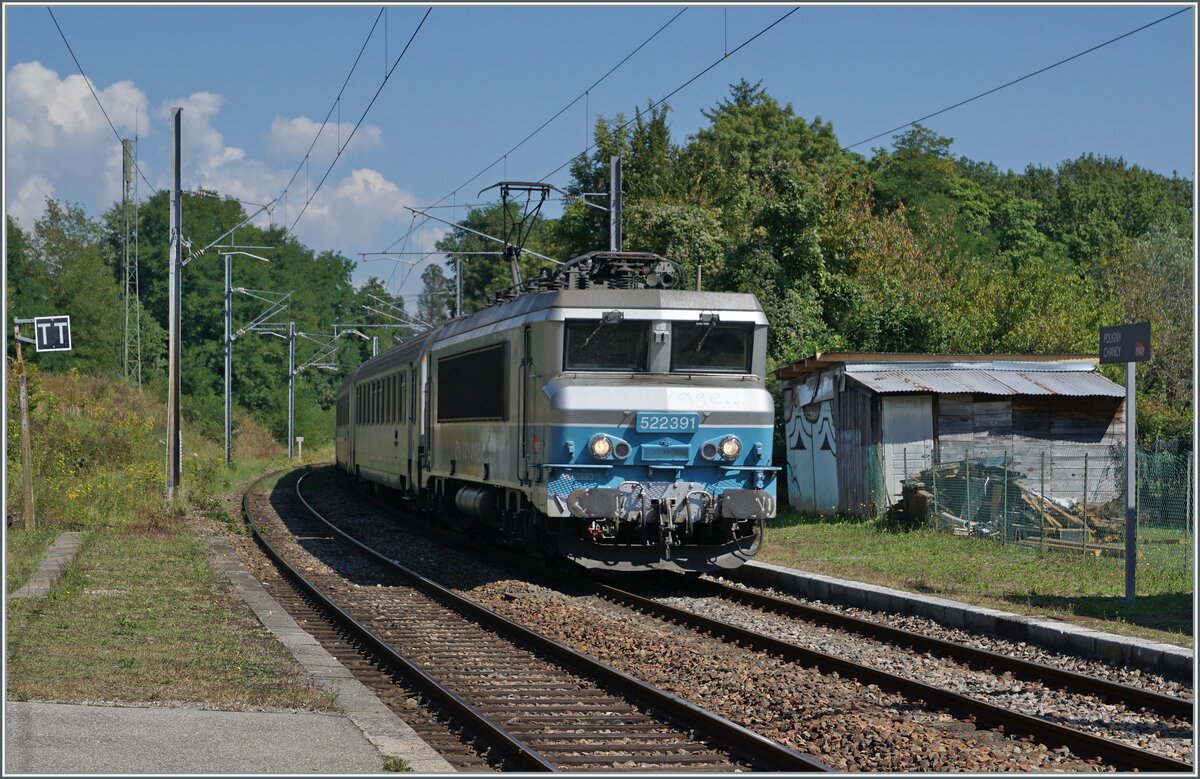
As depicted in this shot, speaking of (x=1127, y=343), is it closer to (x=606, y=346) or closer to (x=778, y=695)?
(x=606, y=346)

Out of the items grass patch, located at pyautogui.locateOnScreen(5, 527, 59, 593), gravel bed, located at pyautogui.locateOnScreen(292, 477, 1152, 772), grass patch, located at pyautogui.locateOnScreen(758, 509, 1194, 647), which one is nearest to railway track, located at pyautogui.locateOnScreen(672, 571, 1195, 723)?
gravel bed, located at pyautogui.locateOnScreen(292, 477, 1152, 772)

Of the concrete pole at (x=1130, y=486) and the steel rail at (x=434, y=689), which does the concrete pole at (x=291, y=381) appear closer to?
the steel rail at (x=434, y=689)

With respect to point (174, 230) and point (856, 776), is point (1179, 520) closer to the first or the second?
point (856, 776)

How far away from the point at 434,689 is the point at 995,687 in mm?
4302

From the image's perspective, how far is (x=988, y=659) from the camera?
11.3 metres

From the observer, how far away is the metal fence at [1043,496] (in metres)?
19.5

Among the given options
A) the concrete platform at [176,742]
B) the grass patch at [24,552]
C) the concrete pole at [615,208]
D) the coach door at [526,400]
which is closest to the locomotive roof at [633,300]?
the coach door at [526,400]

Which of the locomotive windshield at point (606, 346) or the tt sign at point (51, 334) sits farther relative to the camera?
the tt sign at point (51, 334)

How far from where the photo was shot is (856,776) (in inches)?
277

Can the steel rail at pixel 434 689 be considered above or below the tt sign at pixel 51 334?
below

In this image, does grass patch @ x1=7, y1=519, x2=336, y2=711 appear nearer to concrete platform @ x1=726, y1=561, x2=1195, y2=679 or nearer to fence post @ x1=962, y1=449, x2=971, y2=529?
concrete platform @ x1=726, y1=561, x2=1195, y2=679

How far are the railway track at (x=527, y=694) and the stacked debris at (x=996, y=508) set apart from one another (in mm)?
8406

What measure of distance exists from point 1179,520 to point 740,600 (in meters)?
7.61

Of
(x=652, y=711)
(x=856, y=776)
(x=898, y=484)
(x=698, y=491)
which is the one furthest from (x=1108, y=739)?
(x=898, y=484)
